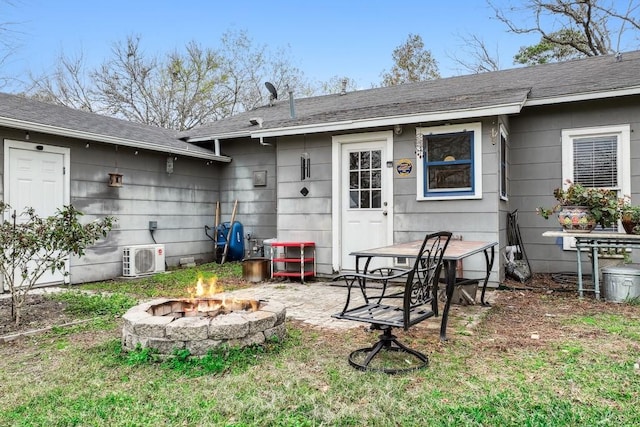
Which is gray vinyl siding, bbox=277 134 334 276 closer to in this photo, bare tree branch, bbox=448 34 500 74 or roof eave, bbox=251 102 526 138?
roof eave, bbox=251 102 526 138

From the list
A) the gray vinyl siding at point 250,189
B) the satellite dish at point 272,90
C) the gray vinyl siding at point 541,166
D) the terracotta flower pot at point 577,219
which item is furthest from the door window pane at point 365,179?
the satellite dish at point 272,90

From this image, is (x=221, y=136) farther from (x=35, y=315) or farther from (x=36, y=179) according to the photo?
(x=35, y=315)

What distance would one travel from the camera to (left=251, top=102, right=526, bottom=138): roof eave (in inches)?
213

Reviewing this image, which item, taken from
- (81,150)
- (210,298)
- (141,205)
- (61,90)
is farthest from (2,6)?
(61,90)

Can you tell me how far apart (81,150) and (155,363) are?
4932 mm

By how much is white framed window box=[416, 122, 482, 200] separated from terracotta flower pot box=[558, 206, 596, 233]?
1037mm

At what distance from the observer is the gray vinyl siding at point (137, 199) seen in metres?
6.66

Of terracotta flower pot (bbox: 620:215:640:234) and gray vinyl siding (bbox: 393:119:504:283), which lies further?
gray vinyl siding (bbox: 393:119:504:283)

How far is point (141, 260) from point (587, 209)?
6581 millimetres

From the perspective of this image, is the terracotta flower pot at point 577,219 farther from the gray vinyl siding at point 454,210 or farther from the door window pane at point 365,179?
the door window pane at point 365,179

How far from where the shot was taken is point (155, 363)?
3.02 meters

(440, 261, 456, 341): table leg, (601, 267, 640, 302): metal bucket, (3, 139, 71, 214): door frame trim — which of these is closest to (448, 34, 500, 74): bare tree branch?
(601, 267, 640, 302): metal bucket

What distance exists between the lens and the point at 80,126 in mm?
6793

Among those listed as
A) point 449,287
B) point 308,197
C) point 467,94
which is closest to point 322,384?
point 449,287
